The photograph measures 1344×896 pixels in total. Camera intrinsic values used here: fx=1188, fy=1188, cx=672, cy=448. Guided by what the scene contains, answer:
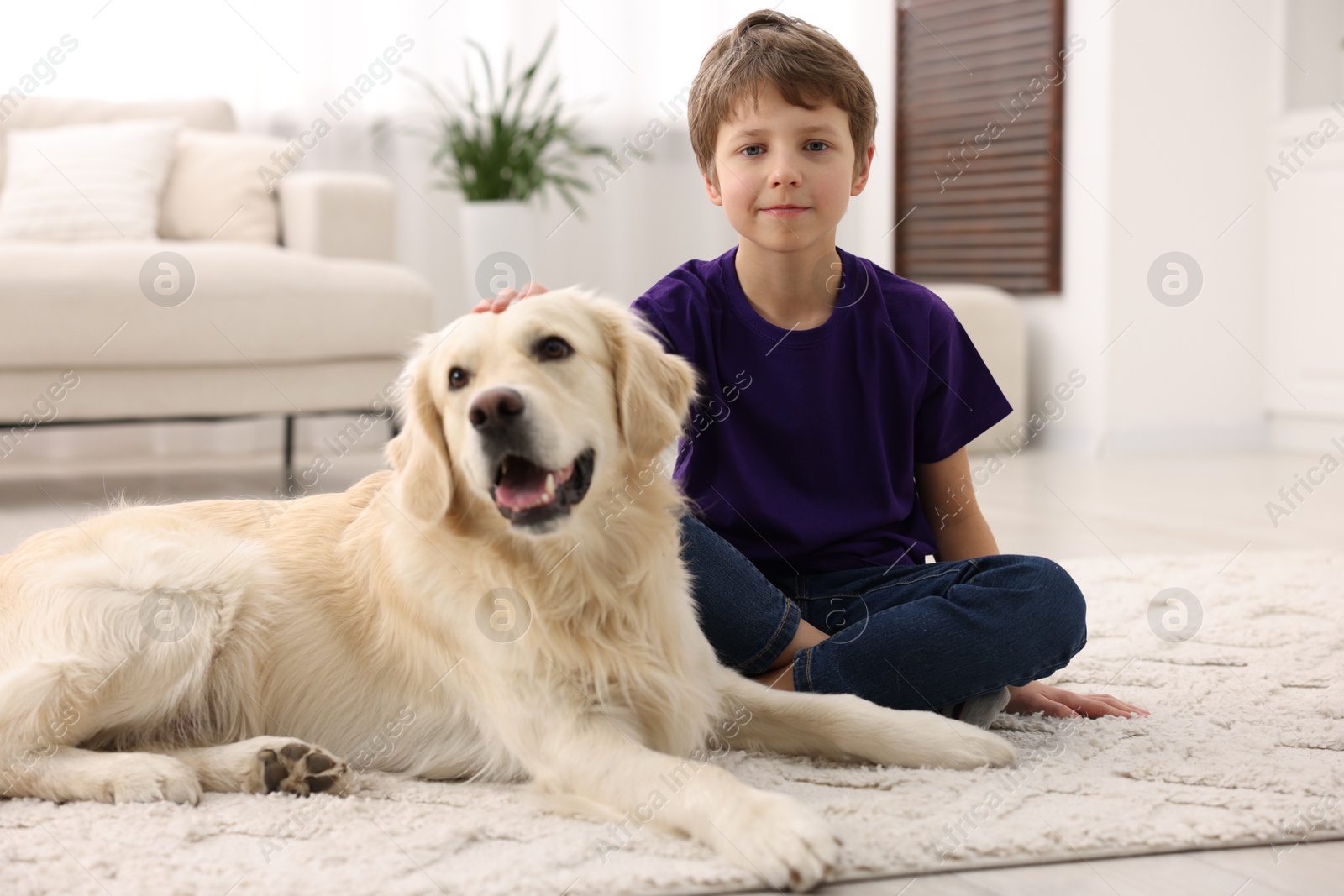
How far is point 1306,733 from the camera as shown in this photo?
156 centimetres

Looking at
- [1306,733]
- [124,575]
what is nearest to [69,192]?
[124,575]

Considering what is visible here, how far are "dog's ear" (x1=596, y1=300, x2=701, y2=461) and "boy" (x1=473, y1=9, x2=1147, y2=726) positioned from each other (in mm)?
243

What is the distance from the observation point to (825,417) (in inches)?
72.1

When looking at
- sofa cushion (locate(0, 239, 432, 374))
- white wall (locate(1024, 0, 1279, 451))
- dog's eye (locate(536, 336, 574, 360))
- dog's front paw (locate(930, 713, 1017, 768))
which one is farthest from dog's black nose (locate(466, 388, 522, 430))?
white wall (locate(1024, 0, 1279, 451))

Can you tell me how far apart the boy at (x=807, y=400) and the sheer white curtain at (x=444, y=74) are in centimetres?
372

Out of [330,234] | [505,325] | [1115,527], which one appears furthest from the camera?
[330,234]

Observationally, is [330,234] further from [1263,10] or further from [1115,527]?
[1263,10]

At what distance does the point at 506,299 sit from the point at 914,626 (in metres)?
0.72

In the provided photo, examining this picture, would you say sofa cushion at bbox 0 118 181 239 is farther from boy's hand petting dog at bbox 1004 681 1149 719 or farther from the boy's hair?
boy's hand petting dog at bbox 1004 681 1149 719

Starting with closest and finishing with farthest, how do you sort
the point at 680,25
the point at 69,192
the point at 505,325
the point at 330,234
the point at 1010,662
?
the point at 505,325, the point at 1010,662, the point at 69,192, the point at 330,234, the point at 680,25

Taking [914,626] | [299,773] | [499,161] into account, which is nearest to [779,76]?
[914,626]

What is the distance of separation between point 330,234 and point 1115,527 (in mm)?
2782

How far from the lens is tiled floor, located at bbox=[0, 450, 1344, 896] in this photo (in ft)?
3.75

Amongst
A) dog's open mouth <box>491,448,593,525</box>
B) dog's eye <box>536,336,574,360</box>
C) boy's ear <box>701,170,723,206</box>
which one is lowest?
dog's open mouth <box>491,448,593,525</box>
